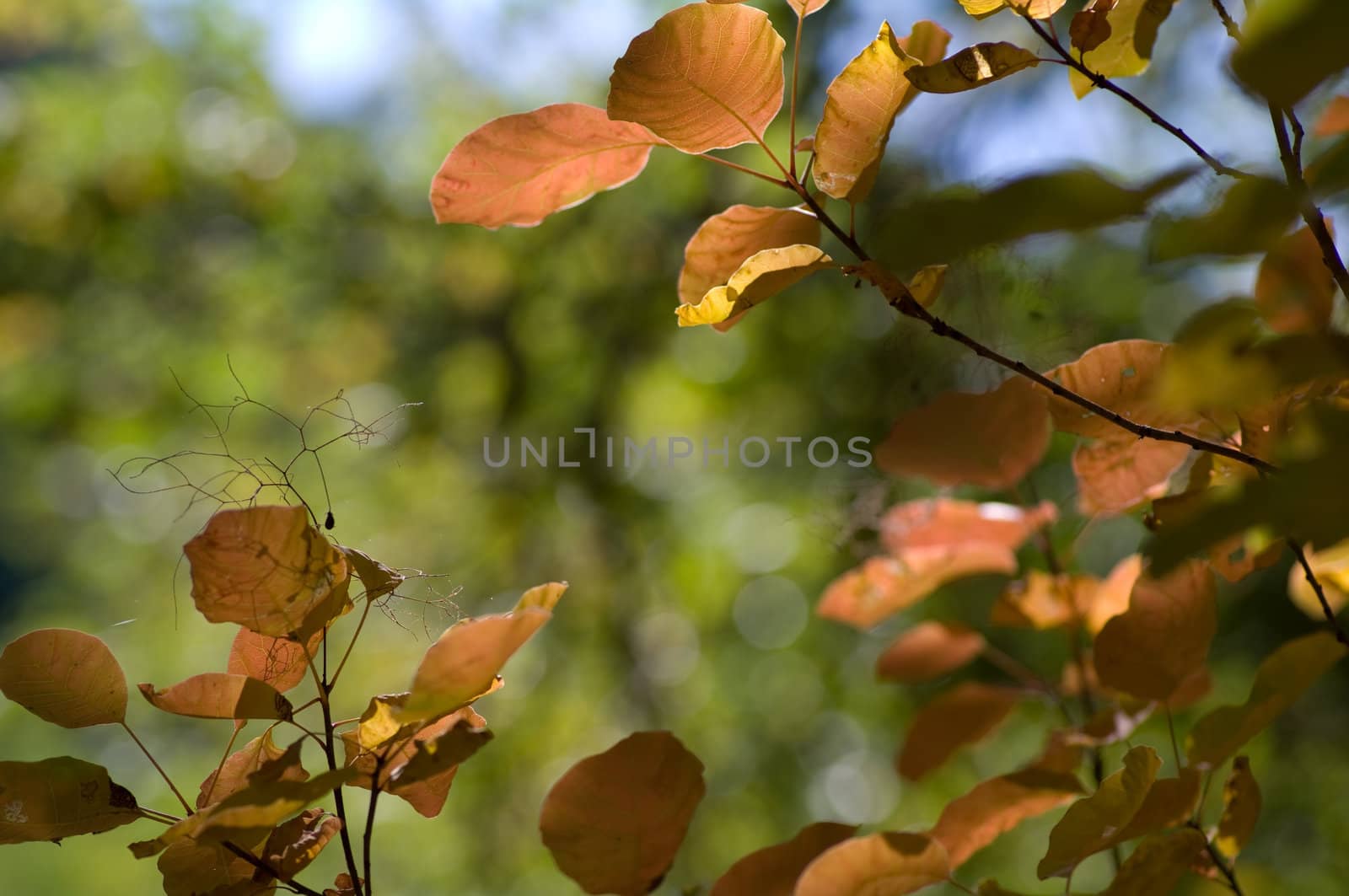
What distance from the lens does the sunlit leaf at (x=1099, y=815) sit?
0.34 metres

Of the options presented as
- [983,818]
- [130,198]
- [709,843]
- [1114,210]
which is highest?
[1114,210]

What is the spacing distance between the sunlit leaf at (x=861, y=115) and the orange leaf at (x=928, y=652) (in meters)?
0.39

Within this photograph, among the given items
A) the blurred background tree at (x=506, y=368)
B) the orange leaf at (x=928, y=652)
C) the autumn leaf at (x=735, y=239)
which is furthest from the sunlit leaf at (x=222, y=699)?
the blurred background tree at (x=506, y=368)

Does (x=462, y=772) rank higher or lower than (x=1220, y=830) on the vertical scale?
lower

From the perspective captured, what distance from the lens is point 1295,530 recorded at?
20 cm

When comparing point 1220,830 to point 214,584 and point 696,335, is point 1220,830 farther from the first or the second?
point 696,335

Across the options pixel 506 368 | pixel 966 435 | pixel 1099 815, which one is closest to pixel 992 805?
pixel 1099 815

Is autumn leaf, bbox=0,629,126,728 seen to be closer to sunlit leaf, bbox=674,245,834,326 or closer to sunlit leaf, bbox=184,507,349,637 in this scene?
sunlit leaf, bbox=184,507,349,637

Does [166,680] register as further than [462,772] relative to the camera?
Yes

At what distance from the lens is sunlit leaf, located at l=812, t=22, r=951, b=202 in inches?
13.5

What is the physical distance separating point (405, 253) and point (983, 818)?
6.30ft

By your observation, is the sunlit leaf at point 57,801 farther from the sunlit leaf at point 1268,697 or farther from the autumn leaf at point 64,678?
the sunlit leaf at point 1268,697

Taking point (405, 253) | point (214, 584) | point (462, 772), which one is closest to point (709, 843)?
point (462, 772)

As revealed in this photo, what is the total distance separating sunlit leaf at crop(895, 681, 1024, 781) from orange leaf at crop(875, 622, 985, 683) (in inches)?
0.9
